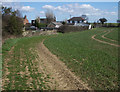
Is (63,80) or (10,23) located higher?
(10,23)

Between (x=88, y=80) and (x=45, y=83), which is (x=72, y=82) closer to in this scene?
(x=88, y=80)

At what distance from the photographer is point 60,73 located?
770cm

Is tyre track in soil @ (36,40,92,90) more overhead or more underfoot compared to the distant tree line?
more underfoot

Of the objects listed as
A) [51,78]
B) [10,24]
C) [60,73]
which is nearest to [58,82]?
[51,78]

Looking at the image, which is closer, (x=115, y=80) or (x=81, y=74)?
(x=115, y=80)

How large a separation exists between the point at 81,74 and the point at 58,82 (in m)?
1.47

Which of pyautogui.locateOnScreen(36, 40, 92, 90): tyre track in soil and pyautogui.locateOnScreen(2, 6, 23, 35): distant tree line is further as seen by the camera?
pyautogui.locateOnScreen(2, 6, 23, 35): distant tree line

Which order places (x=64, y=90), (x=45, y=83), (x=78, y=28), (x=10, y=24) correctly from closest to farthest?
1. (x=64, y=90)
2. (x=45, y=83)
3. (x=10, y=24)
4. (x=78, y=28)

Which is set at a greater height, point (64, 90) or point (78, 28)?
point (78, 28)

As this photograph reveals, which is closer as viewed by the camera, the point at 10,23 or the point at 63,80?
the point at 63,80

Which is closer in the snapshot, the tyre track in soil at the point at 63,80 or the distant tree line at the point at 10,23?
the tyre track in soil at the point at 63,80

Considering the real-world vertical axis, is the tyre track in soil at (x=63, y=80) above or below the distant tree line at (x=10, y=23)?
below

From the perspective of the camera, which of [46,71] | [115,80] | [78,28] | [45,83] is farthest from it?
[78,28]

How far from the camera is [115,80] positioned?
6695mm
